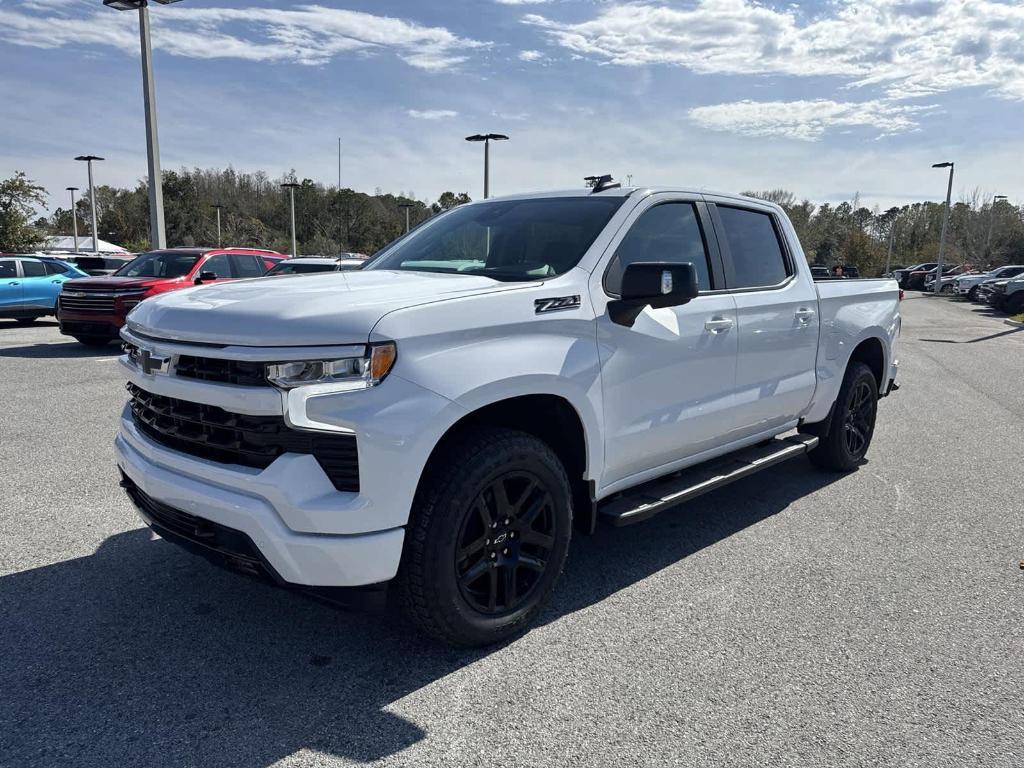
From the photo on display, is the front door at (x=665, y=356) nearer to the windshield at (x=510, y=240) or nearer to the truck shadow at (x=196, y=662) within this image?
the windshield at (x=510, y=240)

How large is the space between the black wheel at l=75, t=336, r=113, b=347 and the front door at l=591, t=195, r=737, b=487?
10686 millimetres

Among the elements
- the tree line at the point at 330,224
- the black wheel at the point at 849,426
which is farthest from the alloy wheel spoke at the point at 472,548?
the tree line at the point at 330,224

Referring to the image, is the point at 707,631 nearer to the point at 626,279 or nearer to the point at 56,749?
the point at 626,279

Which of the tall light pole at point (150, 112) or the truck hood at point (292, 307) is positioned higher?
the tall light pole at point (150, 112)

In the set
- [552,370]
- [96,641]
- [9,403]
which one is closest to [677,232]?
[552,370]

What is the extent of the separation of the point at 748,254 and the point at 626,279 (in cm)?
165

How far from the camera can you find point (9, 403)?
775 cm

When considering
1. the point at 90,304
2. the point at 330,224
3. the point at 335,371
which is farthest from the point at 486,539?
the point at 330,224

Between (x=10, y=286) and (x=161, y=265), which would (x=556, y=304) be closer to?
(x=161, y=265)

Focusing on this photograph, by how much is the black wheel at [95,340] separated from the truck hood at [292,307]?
390 inches

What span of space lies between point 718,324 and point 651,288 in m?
0.94

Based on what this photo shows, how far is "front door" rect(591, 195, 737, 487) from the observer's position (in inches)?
135

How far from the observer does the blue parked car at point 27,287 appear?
51.5 ft

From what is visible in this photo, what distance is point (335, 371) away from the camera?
2.57m
